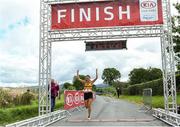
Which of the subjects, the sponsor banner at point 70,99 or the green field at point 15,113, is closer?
the green field at point 15,113

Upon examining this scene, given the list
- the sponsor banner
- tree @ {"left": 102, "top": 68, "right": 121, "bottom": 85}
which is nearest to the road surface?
the sponsor banner

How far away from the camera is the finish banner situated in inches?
693

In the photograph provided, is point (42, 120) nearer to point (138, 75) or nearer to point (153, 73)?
point (153, 73)

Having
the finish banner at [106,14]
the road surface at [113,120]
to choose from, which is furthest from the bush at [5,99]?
the finish banner at [106,14]

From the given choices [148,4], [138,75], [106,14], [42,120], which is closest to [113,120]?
[42,120]

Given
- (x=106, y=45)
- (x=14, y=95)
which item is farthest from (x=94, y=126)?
→ (x=14, y=95)

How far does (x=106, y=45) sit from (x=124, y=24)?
52.6 inches

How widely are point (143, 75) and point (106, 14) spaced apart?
10547 centimetres

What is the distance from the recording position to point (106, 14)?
17.9 meters

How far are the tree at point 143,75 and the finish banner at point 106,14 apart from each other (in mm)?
100737

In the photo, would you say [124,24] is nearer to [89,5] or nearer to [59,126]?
[89,5]

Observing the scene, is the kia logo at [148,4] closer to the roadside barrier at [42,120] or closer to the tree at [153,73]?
the roadside barrier at [42,120]

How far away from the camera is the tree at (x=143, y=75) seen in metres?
119

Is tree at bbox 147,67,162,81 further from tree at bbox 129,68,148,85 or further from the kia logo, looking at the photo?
the kia logo
